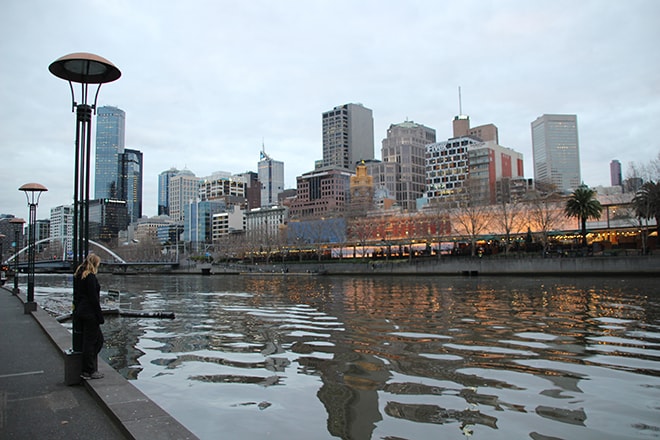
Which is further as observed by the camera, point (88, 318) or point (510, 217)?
point (510, 217)

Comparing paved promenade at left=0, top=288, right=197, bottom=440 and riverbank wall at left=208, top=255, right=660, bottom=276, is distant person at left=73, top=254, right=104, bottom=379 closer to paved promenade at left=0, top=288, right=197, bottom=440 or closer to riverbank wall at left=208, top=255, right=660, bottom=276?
paved promenade at left=0, top=288, right=197, bottom=440

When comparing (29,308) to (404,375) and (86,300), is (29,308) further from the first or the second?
(404,375)

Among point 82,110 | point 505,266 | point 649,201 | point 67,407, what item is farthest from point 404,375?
point 649,201

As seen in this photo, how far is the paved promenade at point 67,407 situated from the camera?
5.61 meters

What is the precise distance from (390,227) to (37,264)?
8884 centimetres

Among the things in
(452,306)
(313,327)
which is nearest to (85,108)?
(313,327)

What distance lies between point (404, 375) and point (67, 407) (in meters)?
5.73

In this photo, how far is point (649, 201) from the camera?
56.3m

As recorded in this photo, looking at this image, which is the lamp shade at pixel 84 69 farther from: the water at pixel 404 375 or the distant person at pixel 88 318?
the water at pixel 404 375

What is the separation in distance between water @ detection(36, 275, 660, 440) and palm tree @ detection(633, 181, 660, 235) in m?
47.2

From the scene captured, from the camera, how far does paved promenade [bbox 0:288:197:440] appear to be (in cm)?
561

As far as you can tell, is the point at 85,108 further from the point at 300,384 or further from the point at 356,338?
the point at 356,338

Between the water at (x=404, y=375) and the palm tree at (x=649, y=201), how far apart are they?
47167 mm

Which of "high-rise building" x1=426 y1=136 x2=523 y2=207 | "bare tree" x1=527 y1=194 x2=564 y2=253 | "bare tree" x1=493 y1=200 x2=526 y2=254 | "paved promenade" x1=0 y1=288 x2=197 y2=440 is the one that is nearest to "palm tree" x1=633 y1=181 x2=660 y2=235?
"bare tree" x1=527 y1=194 x2=564 y2=253
